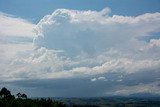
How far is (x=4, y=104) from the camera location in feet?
651

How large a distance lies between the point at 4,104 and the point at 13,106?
5.36 m

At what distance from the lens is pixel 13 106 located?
652ft
